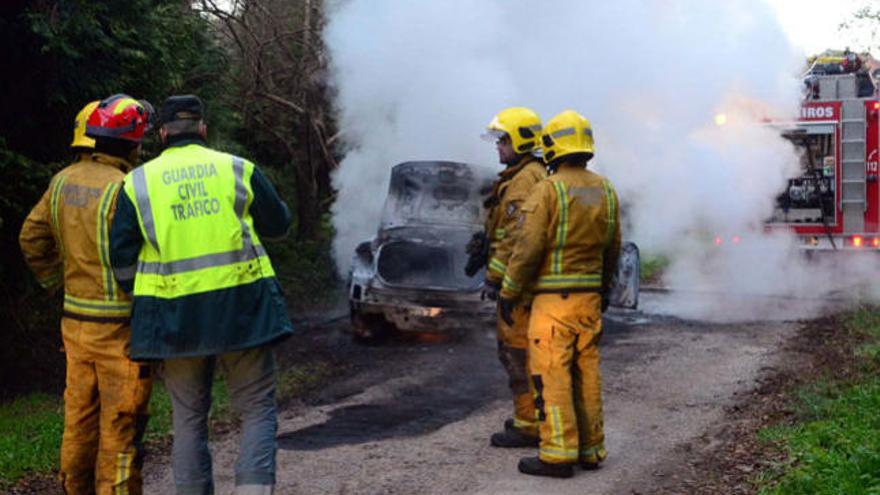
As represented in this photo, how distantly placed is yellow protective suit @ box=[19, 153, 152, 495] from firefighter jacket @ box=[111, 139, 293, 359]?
444 millimetres

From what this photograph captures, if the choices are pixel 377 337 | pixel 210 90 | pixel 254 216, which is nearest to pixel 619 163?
pixel 377 337

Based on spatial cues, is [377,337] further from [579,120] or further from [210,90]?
[579,120]

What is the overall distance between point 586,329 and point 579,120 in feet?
4.00

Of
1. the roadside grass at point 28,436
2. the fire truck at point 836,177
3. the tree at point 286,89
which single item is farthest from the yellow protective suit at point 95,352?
the fire truck at point 836,177

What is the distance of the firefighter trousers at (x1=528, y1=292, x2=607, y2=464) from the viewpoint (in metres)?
6.10

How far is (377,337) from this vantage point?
487 inches

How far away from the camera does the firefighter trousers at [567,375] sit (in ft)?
20.0

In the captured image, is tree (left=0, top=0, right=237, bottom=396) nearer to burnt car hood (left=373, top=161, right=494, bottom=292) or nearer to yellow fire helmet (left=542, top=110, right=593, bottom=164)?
burnt car hood (left=373, top=161, right=494, bottom=292)

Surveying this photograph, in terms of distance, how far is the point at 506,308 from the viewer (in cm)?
657

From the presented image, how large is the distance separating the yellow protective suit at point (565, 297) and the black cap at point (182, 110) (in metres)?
2.07

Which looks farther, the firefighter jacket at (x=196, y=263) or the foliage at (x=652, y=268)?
the foliage at (x=652, y=268)

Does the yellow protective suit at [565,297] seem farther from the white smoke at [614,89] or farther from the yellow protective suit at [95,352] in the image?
the white smoke at [614,89]

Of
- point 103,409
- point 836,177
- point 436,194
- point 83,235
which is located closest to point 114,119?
point 83,235

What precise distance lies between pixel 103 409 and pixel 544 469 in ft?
8.00
